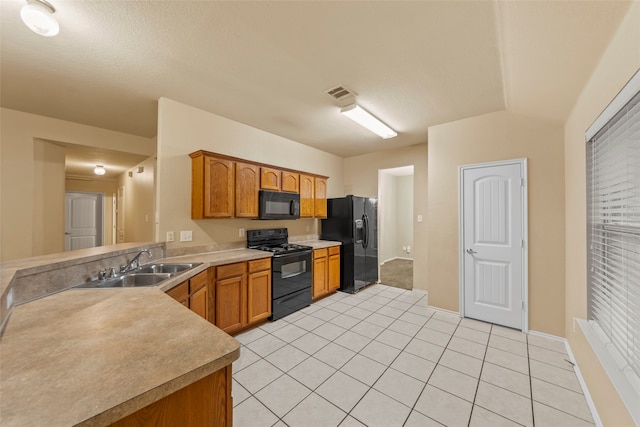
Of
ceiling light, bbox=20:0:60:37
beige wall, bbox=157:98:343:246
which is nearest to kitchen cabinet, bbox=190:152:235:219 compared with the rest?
beige wall, bbox=157:98:343:246

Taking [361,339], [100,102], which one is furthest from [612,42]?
[100,102]

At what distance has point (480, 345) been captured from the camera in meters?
2.52

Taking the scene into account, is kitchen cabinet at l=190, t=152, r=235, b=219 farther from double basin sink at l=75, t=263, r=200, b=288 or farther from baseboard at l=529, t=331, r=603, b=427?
baseboard at l=529, t=331, r=603, b=427

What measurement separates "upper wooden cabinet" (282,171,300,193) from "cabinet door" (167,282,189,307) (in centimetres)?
200

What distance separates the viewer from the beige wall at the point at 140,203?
13.8 feet

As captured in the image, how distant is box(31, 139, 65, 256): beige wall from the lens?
10.4 feet

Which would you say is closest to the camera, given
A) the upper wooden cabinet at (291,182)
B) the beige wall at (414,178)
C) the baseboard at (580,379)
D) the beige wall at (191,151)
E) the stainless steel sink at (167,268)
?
the baseboard at (580,379)

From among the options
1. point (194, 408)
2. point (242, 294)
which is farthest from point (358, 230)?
point (194, 408)

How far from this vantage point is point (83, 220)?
6.02 metres

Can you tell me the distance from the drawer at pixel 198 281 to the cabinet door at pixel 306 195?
1944 mm

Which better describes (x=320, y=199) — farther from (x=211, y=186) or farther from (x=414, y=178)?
A: (x=211, y=186)

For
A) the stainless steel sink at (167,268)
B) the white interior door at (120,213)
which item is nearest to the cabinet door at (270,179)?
the stainless steel sink at (167,268)

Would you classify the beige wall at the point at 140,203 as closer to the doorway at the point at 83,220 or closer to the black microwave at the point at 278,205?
the doorway at the point at 83,220

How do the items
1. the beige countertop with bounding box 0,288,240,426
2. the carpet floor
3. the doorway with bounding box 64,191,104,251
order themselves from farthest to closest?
1. the doorway with bounding box 64,191,104,251
2. the carpet floor
3. the beige countertop with bounding box 0,288,240,426
